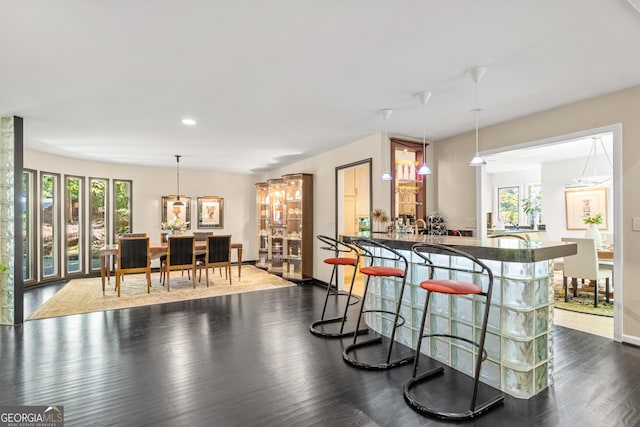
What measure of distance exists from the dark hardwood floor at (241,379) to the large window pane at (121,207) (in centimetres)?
410

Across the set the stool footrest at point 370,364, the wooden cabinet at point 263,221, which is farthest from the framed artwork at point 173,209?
the stool footrest at point 370,364

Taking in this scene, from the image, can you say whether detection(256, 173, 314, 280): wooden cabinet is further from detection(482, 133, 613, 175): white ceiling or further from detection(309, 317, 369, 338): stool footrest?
detection(482, 133, 613, 175): white ceiling

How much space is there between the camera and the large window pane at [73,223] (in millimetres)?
6832

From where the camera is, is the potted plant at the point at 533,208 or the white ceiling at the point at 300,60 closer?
the white ceiling at the point at 300,60

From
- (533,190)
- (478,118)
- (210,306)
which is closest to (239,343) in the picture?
(210,306)

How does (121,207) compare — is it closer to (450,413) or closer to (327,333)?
(327,333)

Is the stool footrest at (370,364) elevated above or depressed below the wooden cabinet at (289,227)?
below

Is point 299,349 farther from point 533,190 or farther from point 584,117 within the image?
point 533,190

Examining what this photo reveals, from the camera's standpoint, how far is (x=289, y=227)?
271 inches

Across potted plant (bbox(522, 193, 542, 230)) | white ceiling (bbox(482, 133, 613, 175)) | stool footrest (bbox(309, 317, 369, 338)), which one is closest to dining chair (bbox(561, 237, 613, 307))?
white ceiling (bbox(482, 133, 613, 175))

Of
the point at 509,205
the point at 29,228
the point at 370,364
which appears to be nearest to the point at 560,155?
the point at 509,205

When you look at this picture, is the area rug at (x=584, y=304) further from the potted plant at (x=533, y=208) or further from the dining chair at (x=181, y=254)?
the dining chair at (x=181, y=254)

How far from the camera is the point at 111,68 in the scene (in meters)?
2.71

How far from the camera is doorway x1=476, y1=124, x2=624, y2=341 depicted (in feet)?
10.8
